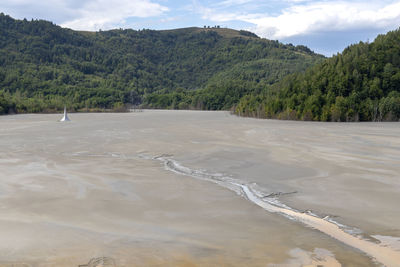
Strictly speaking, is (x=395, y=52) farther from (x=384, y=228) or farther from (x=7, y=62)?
(x=7, y=62)

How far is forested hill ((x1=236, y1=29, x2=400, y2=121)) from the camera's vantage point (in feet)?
156

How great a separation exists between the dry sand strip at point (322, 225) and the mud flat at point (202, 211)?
0.07 feet

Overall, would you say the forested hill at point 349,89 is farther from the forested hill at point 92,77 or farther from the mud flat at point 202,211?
the forested hill at point 92,77

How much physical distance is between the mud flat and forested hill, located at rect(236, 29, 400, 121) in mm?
34415

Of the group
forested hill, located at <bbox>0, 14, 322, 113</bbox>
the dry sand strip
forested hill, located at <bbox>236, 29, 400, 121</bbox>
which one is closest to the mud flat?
the dry sand strip

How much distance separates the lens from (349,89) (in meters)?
51.2

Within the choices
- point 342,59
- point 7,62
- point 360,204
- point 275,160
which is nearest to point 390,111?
point 342,59

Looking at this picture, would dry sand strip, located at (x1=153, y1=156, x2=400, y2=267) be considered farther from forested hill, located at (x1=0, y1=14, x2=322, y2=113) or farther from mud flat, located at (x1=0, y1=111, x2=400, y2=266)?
forested hill, located at (x1=0, y1=14, x2=322, y2=113)

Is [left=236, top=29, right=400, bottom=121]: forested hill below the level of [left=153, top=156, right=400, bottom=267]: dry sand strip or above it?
above

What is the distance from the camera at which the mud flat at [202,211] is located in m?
5.89

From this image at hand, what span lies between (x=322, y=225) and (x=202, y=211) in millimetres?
2377

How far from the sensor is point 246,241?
6.38m

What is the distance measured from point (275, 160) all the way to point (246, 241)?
853cm

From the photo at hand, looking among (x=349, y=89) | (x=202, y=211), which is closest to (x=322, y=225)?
(x=202, y=211)
